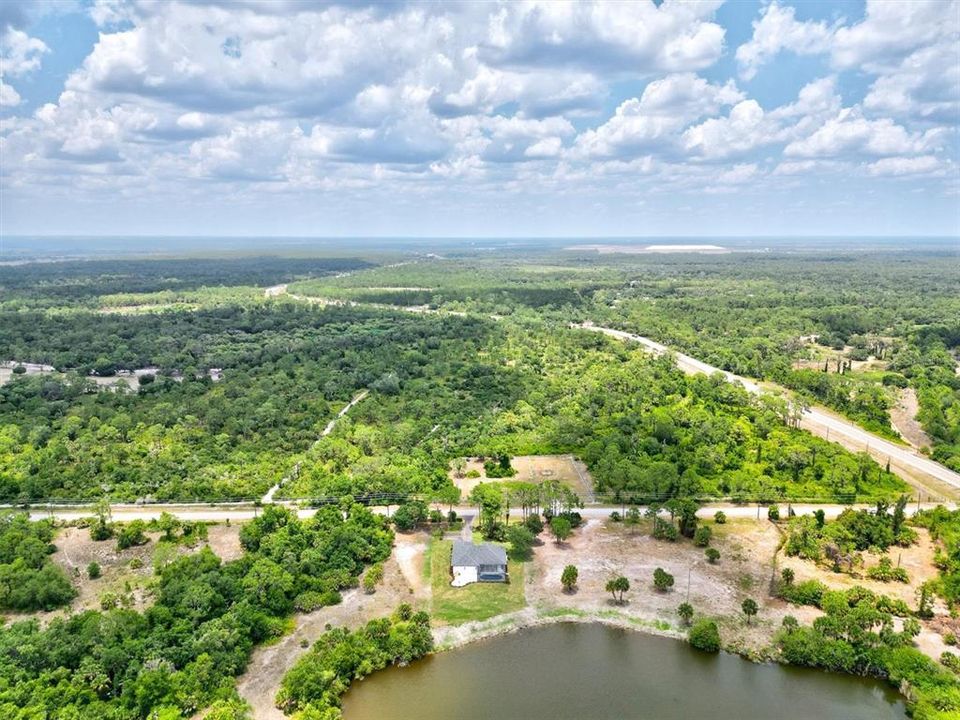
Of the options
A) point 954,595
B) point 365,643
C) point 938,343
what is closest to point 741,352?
point 938,343

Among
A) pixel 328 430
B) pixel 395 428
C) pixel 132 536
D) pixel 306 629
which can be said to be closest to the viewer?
pixel 306 629

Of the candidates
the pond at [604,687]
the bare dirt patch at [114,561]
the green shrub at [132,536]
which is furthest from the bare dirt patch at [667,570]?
the green shrub at [132,536]

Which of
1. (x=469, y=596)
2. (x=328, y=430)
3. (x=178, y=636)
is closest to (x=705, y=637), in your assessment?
(x=469, y=596)

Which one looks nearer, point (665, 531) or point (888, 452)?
point (665, 531)

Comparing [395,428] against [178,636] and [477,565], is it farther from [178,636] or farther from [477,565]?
[178,636]

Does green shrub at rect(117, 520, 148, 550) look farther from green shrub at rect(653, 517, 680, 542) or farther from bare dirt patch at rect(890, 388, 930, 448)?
bare dirt patch at rect(890, 388, 930, 448)

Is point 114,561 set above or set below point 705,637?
above

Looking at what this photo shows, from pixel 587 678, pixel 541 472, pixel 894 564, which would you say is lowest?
pixel 587 678

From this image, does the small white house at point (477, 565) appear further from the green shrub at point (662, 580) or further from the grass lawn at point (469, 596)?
the green shrub at point (662, 580)
